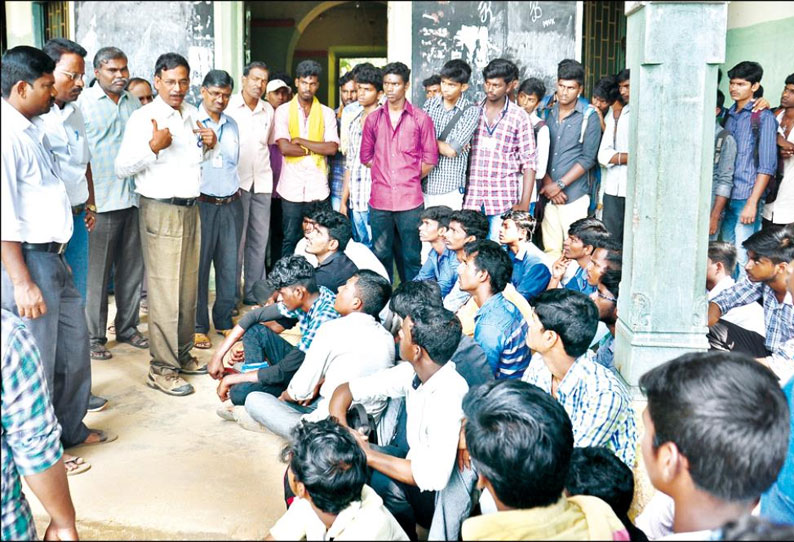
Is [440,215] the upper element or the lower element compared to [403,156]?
lower

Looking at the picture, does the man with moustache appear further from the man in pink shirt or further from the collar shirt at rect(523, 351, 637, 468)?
the collar shirt at rect(523, 351, 637, 468)

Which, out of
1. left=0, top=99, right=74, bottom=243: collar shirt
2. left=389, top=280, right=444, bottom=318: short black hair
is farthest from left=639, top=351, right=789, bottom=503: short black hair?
left=0, top=99, right=74, bottom=243: collar shirt

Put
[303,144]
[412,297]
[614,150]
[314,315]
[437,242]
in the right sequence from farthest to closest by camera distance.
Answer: [303,144], [614,150], [437,242], [314,315], [412,297]

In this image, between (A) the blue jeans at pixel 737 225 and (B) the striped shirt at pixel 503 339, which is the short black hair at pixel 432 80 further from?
(B) the striped shirt at pixel 503 339

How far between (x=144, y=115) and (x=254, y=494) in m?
2.11

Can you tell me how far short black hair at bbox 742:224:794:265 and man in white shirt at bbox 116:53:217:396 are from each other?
9.28 ft

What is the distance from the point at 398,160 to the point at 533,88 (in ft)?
4.67

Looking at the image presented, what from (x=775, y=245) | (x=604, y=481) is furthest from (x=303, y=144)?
(x=604, y=481)

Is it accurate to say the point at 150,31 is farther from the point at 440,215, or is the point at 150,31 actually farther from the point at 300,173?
the point at 440,215

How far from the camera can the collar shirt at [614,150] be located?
5.53 meters

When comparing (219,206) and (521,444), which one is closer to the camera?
(521,444)

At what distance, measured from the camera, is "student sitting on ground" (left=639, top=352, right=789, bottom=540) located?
59.8 inches

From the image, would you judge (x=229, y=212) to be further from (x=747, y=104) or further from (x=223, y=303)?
(x=747, y=104)

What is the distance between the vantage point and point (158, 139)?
4012 mm
